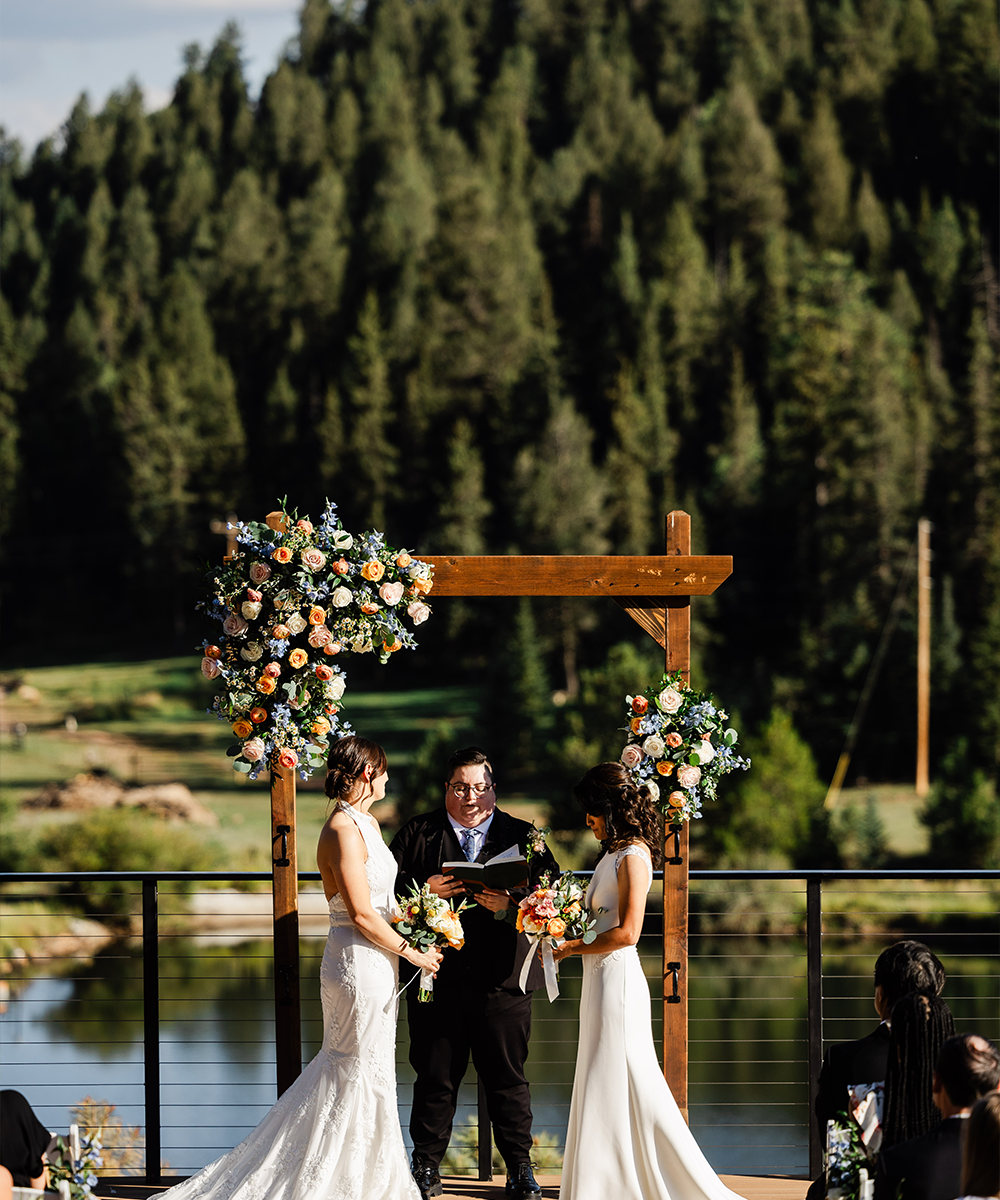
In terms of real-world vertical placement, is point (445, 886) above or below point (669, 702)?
below

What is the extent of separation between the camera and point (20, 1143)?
10.6 feet

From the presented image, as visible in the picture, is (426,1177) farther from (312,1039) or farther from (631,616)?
(312,1039)

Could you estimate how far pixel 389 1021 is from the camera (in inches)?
171

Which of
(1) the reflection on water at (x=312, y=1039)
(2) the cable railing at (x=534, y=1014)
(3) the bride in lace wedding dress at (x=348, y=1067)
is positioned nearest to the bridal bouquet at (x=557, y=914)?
(3) the bride in lace wedding dress at (x=348, y=1067)

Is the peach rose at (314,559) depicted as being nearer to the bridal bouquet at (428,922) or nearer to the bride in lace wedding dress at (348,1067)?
the bride in lace wedding dress at (348,1067)

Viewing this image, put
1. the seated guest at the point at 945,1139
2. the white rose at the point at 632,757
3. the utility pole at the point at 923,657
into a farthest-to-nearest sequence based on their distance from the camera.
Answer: the utility pole at the point at 923,657 → the white rose at the point at 632,757 → the seated guest at the point at 945,1139

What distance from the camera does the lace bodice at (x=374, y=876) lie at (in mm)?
4281

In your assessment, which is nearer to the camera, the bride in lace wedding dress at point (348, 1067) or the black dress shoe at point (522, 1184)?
the bride in lace wedding dress at point (348, 1067)

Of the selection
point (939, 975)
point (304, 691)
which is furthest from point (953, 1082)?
point (304, 691)

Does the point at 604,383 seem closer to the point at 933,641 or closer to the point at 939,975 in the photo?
the point at 933,641

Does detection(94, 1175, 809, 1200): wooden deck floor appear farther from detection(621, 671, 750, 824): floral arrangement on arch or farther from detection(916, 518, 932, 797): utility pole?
detection(916, 518, 932, 797): utility pole

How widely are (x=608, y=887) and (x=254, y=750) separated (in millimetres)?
1208

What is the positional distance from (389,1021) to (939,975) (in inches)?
68.9

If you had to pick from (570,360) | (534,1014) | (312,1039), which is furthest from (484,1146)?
(570,360)
